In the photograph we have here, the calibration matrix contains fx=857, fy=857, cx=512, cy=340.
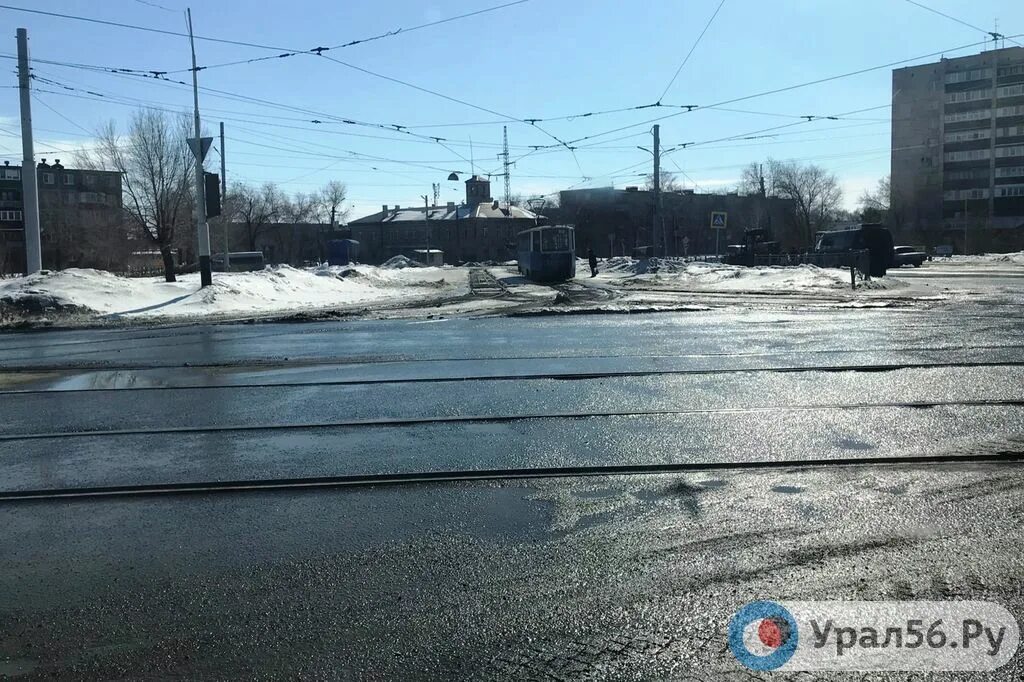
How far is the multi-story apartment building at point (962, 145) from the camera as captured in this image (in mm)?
89375

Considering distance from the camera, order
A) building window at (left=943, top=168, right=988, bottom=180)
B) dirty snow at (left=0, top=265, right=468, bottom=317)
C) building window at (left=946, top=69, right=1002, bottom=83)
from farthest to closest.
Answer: building window at (left=943, top=168, right=988, bottom=180) → building window at (left=946, top=69, right=1002, bottom=83) → dirty snow at (left=0, top=265, right=468, bottom=317)

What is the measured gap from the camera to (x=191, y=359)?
14.0m

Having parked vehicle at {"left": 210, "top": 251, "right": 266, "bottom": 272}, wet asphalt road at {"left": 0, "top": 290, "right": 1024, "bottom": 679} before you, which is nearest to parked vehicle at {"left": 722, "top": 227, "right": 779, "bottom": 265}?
parked vehicle at {"left": 210, "top": 251, "right": 266, "bottom": 272}

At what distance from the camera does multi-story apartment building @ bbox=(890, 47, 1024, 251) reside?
8938cm

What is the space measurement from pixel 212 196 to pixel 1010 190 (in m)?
94.1

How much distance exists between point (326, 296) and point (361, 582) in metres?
30.1

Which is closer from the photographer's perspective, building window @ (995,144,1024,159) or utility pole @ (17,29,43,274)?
utility pole @ (17,29,43,274)

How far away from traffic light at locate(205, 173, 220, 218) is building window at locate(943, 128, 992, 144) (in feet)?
298

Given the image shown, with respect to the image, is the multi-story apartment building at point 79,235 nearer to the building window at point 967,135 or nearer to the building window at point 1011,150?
the building window at point 967,135

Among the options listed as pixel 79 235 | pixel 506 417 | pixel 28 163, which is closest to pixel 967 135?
pixel 79 235

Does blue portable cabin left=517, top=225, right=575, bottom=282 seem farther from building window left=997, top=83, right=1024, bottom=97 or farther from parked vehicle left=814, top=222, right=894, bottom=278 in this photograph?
Result: building window left=997, top=83, right=1024, bottom=97

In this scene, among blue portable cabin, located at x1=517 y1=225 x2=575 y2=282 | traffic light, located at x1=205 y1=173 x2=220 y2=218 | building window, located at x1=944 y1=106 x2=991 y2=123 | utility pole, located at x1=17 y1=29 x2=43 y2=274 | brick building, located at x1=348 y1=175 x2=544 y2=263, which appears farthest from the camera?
brick building, located at x1=348 y1=175 x2=544 y2=263

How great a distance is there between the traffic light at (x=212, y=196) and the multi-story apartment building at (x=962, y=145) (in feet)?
261

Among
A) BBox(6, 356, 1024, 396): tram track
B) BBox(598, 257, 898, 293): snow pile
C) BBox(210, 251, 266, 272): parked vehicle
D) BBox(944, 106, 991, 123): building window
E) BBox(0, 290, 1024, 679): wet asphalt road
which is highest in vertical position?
BBox(944, 106, 991, 123): building window
